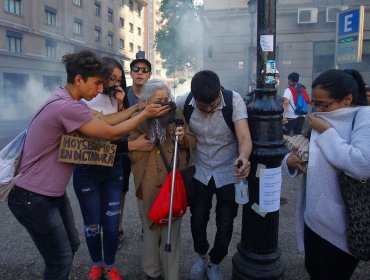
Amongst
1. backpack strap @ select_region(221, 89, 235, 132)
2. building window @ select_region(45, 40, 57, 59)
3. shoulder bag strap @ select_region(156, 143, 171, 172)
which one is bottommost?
shoulder bag strap @ select_region(156, 143, 171, 172)

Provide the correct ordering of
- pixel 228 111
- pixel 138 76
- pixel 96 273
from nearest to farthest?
1. pixel 228 111
2. pixel 96 273
3. pixel 138 76

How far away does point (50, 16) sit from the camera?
26.8 m

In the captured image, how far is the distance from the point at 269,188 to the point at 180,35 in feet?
98.0

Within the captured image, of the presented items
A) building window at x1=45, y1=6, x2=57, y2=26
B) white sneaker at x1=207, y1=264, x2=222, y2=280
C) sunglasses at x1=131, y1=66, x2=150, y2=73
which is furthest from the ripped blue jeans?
building window at x1=45, y1=6, x2=57, y2=26

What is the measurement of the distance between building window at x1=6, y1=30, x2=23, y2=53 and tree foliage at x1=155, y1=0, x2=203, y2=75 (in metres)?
11.5

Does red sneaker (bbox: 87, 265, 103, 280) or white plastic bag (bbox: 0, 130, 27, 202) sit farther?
red sneaker (bbox: 87, 265, 103, 280)

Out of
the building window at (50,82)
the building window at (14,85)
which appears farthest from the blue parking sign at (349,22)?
the building window at (50,82)

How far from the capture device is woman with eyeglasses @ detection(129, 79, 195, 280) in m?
2.49

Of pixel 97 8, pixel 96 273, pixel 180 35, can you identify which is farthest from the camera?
pixel 97 8

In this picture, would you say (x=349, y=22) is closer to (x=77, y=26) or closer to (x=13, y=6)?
(x=13, y=6)

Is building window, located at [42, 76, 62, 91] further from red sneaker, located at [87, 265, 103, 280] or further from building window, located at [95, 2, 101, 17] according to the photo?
red sneaker, located at [87, 265, 103, 280]

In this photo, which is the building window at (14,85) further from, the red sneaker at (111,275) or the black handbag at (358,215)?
the black handbag at (358,215)

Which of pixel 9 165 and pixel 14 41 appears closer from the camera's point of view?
pixel 9 165

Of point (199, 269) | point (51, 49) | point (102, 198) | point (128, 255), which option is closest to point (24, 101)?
point (51, 49)
